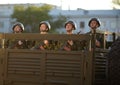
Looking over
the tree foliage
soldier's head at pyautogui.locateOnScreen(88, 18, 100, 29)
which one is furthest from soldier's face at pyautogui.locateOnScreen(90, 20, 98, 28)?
the tree foliage

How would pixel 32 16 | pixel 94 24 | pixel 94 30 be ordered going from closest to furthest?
pixel 94 30
pixel 94 24
pixel 32 16

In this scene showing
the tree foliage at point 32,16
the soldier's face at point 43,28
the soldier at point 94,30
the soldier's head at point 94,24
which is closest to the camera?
the soldier at point 94,30

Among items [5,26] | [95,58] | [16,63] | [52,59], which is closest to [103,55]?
[95,58]

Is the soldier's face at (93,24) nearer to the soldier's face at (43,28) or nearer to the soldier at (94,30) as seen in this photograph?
the soldier at (94,30)

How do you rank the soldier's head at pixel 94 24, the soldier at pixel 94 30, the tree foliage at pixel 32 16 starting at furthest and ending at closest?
the tree foliage at pixel 32 16, the soldier's head at pixel 94 24, the soldier at pixel 94 30

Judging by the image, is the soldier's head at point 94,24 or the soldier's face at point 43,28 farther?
the soldier's face at point 43,28

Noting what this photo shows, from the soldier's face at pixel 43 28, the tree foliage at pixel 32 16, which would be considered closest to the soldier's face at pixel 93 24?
the soldier's face at pixel 43 28

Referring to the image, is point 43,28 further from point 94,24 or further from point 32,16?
point 32,16

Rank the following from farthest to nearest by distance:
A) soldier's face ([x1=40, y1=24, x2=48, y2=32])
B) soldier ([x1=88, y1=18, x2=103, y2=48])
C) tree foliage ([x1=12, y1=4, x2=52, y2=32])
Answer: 1. tree foliage ([x1=12, y1=4, x2=52, y2=32])
2. soldier's face ([x1=40, y1=24, x2=48, y2=32])
3. soldier ([x1=88, y1=18, x2=103, y2=48])

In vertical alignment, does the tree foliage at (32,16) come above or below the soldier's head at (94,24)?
above

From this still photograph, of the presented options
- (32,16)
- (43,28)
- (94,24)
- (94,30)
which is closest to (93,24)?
(94,24)

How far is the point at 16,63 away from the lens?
668 centimetres

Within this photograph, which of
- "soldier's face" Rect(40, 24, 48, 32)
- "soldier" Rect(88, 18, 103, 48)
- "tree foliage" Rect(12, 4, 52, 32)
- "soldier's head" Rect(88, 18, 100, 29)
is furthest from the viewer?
"tree foliage" Rect(12, 4, 52, 32)

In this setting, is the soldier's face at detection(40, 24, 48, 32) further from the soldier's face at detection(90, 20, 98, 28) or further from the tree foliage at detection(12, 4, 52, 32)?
the tree foliage at detection(12, 4, 52, 32)
